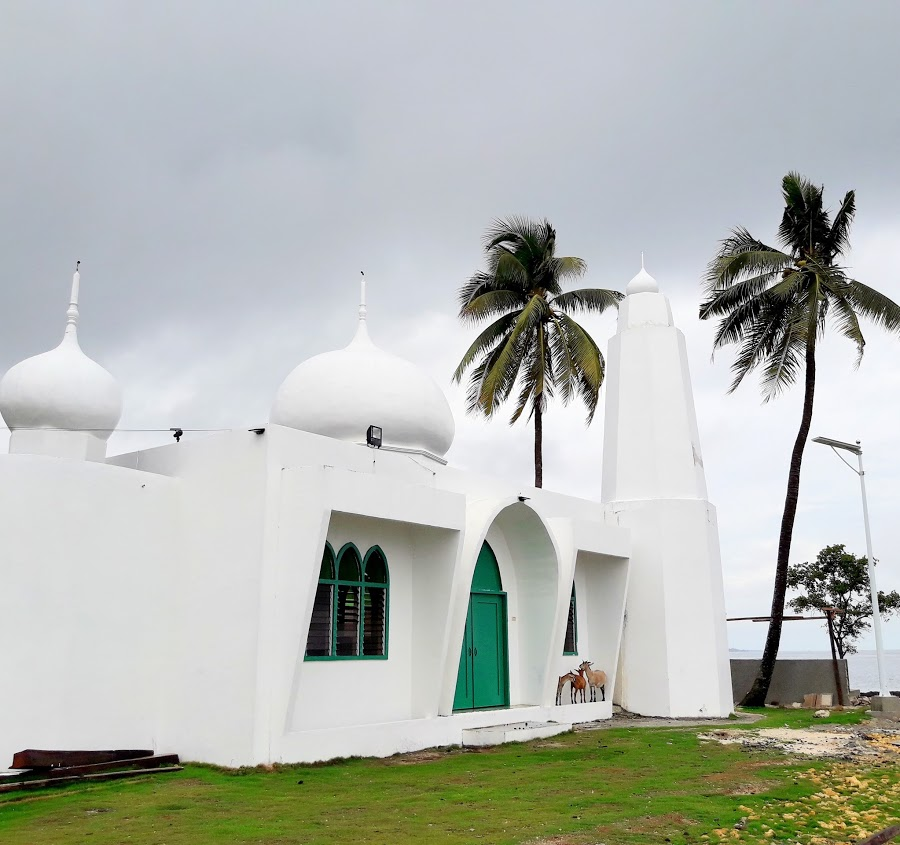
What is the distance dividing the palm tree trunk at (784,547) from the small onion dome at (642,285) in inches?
146

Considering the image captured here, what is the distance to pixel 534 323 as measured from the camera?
23047 millimetres

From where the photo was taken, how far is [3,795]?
8945 mm

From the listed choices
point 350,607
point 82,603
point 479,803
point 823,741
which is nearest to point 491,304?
point 350,607

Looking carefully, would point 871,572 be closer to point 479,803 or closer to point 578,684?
point 578,684

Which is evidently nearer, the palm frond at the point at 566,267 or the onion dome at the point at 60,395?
the onion dome at the point at 60,395

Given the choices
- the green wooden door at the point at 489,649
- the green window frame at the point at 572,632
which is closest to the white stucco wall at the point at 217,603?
the green wooden door at the point at 489,649

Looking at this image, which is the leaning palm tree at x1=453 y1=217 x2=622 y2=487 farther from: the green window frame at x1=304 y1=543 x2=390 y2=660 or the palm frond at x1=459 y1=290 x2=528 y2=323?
the green window frame at x1=304 y1=543 x2=390 y2=660

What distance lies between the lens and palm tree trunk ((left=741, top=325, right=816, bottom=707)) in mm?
20422

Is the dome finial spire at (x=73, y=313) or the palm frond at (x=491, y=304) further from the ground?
the palm frond at (x=491, y=304)

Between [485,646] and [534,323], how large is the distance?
33.2 feet

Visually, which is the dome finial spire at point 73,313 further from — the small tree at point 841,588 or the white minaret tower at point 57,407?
the small tree at point 841,588

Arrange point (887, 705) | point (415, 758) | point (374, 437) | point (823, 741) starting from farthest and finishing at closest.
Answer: point (887, 705)
point (374, 437)
point (823, 741)
point (415, 758)

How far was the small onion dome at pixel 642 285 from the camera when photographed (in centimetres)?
2097

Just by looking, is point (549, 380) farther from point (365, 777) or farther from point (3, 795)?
point (3, 795)
